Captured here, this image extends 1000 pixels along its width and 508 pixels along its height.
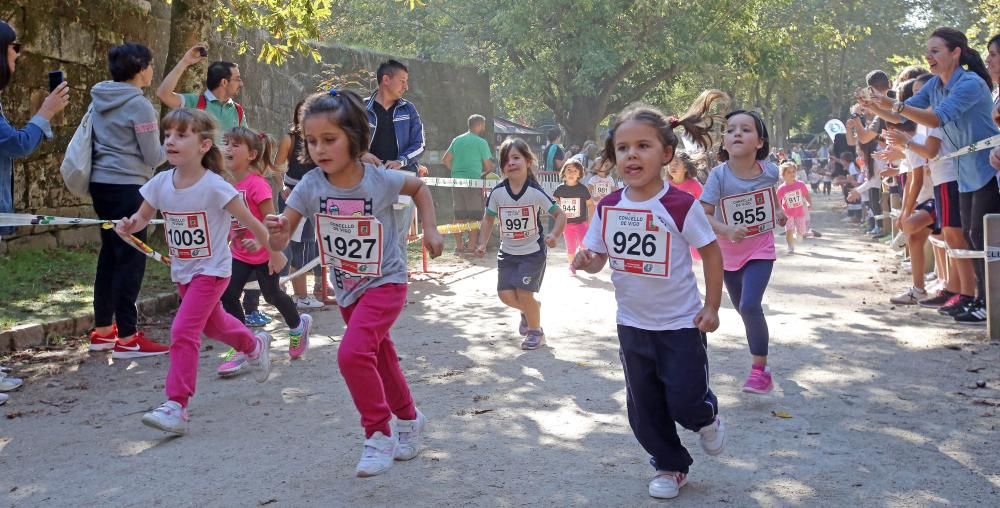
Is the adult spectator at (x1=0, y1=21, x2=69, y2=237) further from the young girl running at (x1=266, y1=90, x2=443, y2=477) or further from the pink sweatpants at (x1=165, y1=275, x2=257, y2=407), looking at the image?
the young girl running at (x1=266, y1=90, x2=443, y2=477)

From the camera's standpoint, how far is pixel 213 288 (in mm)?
5816

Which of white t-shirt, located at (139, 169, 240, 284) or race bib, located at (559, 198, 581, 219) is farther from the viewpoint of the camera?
race bib, located at (559, 198, 581, 219)

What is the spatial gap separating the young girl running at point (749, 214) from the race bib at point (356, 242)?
7.34 feet

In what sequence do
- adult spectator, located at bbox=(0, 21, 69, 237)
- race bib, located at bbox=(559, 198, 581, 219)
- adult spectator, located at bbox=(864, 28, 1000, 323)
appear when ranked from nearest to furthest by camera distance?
1. adult spectator, located at bbox=(0, 21, 69, 237)
2. adult spectator, located at bbox=(864, 28, 1000, 323)
3. race bib, located at bbox=(559, 198, 581, 219)

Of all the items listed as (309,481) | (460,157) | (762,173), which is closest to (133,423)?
(309,481)

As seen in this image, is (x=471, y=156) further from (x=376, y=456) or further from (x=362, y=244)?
(x=376, y=456)

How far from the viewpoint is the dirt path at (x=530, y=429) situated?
4340mm

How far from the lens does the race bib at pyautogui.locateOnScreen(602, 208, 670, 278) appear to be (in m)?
4.32

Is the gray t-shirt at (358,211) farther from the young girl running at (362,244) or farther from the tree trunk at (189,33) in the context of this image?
the tree trunk at (189,33)

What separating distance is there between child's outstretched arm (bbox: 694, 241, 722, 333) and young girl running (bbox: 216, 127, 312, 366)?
374 cm

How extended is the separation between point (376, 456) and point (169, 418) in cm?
126

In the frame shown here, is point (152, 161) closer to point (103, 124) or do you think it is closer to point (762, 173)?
point (103, 124)

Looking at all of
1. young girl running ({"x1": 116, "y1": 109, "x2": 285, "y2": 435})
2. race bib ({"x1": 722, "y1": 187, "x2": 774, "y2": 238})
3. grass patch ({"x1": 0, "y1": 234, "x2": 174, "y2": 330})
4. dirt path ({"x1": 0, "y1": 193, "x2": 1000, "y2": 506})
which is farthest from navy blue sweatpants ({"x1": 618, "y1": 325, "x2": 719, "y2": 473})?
grass patch ({"x1": 0, "y1": 234, "x2": 174, "y2": 330})

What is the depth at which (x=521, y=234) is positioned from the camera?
793 cm
